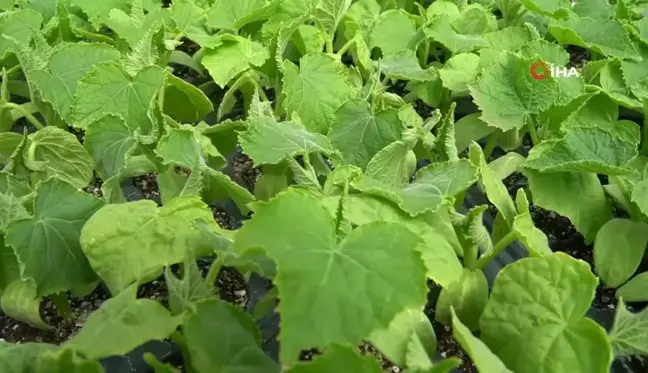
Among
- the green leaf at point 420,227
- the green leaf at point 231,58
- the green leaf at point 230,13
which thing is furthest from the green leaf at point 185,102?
the green leaf at point 420,227

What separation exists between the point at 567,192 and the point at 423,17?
514 mm

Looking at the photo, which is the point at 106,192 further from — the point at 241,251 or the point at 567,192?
the point at 567,192

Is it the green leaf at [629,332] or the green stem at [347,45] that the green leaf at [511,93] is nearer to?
the green stem at [347,45]

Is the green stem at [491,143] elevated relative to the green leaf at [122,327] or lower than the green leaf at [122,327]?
lower

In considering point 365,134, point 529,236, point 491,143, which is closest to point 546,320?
point 529,236

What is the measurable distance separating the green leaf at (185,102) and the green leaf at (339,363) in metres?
0.57

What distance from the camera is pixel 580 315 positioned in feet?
2.32

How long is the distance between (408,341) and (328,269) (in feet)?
0.45

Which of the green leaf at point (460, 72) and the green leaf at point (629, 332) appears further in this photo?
the green leaf at point (460, 72)

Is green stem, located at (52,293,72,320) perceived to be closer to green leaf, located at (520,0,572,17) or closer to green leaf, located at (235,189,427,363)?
green leaf, located at (235,189,427,363)

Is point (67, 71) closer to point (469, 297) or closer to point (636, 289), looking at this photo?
point (469, 297)

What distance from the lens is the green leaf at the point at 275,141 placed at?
88 cm

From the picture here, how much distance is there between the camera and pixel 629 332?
763 mm

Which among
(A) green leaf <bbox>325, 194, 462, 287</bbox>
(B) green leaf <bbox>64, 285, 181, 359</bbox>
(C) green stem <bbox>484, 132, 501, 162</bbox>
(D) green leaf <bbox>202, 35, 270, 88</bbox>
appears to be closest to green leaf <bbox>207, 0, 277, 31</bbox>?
(D) green leaf <bbox>202, 35, 270, 88</bbox>
